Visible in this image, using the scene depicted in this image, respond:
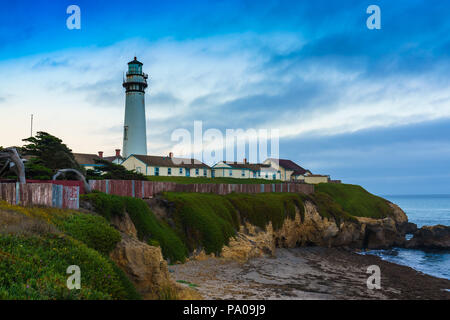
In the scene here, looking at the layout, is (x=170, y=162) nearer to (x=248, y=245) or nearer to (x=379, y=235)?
(x=379, y=235)

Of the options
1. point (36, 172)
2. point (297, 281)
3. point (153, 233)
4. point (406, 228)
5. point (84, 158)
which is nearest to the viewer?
point (297, 281)

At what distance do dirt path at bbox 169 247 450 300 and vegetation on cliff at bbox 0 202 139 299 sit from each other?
173 inches

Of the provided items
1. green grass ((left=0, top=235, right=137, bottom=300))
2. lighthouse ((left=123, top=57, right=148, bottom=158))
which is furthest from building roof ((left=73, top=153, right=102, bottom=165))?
green grass ((left=0, top=235, right=137, bottom=300))

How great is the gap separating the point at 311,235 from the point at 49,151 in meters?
29.7

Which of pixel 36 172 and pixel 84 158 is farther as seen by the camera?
pixel 84 158

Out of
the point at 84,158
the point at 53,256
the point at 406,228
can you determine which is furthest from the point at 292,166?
the point at 53,256

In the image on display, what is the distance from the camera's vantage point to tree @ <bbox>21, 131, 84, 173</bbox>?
30641mm

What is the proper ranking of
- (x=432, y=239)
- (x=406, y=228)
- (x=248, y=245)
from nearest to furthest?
(x=248, y=245) < (x=432, y=239) < (x=406, y=228)

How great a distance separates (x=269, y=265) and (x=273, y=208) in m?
12.6

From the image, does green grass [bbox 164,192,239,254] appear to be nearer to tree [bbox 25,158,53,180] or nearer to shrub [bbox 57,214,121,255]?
tree [bbox 25,158,53,180]

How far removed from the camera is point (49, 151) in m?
30.9
